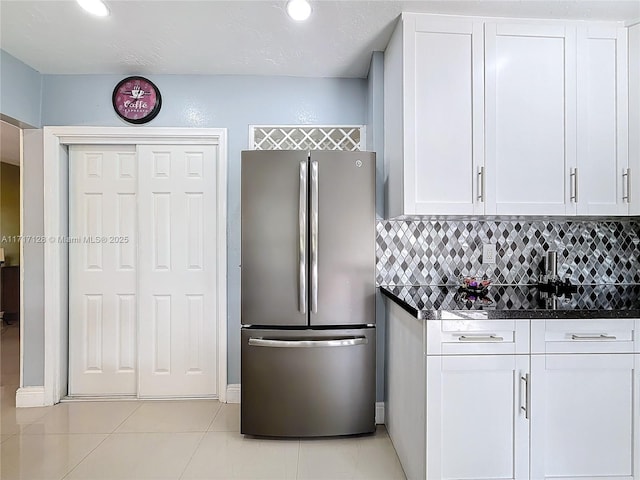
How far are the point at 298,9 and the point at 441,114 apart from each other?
3.06ft

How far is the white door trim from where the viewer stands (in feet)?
9.41

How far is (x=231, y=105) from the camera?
2906 mm

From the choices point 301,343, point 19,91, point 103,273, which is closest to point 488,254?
point 301,343

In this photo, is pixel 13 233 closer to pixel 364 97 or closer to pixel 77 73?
pixel 77 73

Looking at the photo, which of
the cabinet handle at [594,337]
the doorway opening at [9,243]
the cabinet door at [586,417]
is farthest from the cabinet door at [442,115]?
the doorway opening at [9,243]

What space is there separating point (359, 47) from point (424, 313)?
68.7 inches

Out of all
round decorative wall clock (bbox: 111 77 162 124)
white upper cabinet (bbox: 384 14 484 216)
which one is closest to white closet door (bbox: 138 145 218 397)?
round decorative wall clock (bbox: 111 77 162 124)

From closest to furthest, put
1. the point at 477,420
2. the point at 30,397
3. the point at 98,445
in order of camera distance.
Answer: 1. the point at 477,420
2. the point at 98,445
3. the point at 30,397

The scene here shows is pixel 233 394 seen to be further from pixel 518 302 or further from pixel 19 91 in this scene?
pixel 19 91

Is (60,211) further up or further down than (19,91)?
further down

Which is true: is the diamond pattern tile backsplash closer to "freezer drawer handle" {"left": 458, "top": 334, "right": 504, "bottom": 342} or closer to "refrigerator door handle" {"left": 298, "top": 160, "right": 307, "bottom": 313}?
"refrigerator door handle" {"left": 298, "top": 160, "right": 307, "bottom": 313}

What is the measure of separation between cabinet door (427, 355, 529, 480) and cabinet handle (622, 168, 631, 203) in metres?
1.25

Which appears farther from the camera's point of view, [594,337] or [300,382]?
[300,382]

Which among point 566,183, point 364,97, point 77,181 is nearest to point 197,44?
point 364,97
